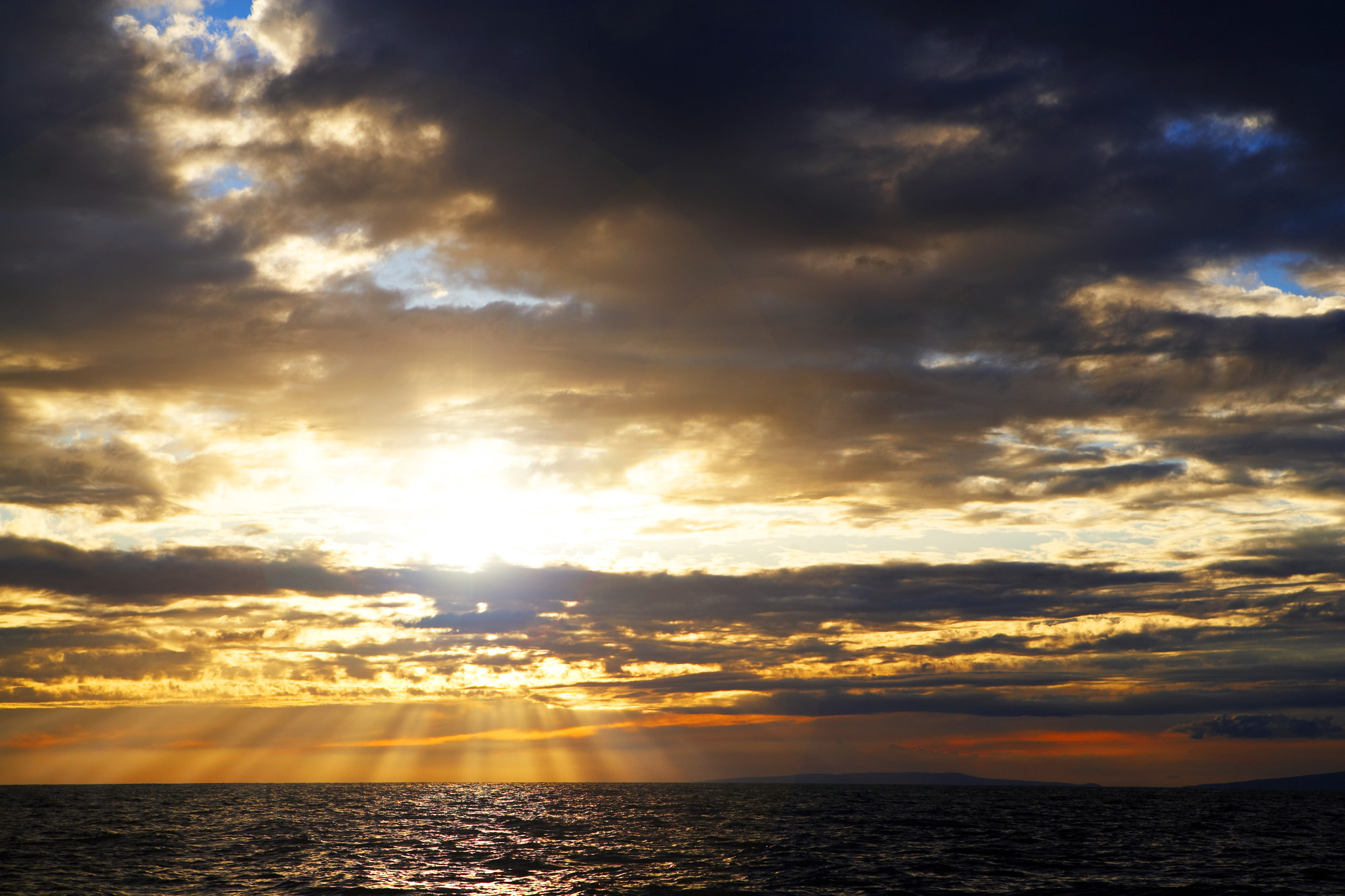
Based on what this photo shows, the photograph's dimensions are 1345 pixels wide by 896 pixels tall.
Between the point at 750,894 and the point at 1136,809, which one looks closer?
the point at 750,894

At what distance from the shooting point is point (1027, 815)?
140 m

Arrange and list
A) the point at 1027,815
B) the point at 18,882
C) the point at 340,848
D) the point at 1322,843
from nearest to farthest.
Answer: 1. the point at 18,882
2. the point at 340,848
3. the point at 1322,843
4. the point at 1027,815

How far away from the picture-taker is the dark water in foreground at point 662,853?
2201 inches

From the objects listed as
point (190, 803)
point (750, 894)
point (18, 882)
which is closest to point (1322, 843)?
point (750, 894)

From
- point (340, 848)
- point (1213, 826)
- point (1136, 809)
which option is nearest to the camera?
point (340, 848)

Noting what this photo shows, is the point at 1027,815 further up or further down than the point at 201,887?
further down

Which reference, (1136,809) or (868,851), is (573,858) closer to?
(868,851)

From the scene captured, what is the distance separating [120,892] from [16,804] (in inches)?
6380

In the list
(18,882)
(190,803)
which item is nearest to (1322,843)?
(18,882)

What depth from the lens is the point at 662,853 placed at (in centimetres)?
7344

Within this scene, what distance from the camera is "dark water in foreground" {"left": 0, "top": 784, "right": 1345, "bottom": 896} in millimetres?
55906

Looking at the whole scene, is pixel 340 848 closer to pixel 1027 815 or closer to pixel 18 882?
pixel 18 882

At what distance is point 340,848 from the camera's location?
77188 millimetres

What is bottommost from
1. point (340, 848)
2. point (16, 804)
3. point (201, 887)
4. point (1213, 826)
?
point (16, 804)
